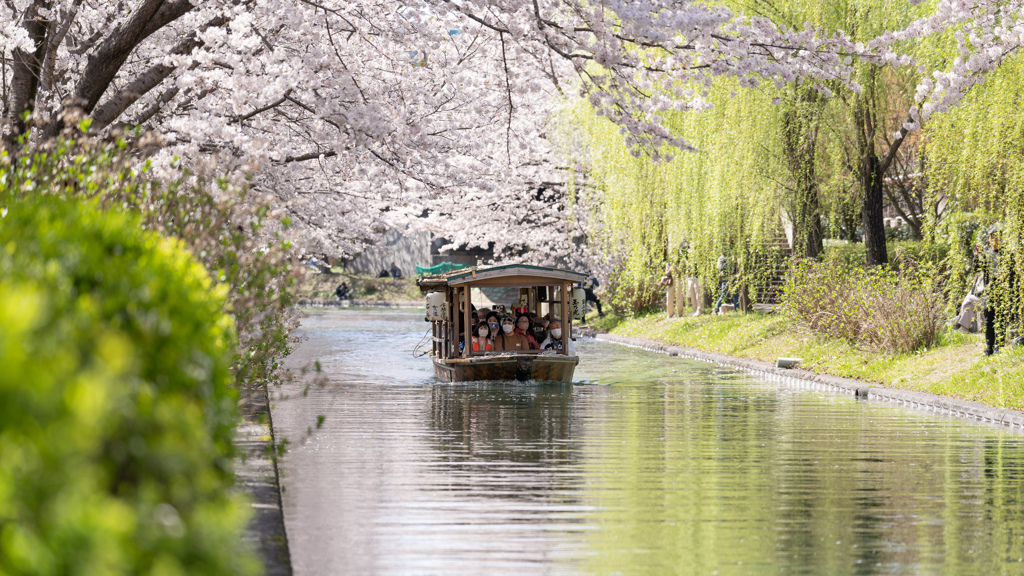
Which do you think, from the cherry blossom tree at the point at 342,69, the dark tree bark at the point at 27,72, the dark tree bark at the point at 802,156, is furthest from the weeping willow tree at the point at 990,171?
the dark tree bark at the point at 27,72

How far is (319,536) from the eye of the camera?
645cm

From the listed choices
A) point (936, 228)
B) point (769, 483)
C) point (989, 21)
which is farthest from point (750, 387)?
point (769, 483)

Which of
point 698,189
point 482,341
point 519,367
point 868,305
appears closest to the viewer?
point 868,305

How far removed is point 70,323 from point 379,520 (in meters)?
4.80

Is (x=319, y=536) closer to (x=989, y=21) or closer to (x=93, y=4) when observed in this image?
(x=93, y=4)

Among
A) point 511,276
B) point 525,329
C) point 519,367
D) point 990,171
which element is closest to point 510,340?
point 525,329

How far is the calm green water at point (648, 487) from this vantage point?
6.14m

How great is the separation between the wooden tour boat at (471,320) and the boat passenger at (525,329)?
0.64 m

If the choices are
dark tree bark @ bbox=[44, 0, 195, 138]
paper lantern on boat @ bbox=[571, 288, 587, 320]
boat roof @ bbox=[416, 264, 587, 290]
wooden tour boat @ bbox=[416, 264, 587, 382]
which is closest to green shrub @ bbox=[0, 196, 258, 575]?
dark tree bark @ bbox=[44, 0, 195, 138]

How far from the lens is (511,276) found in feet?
66.3

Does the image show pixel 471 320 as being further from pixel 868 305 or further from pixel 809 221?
pixel 868 305

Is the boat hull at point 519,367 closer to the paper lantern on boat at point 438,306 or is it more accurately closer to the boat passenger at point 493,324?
the boat passenger at point 493,324

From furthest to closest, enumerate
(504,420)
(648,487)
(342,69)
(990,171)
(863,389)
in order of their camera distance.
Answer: (863,389), (990,171), (504,420), (342,69), (648,487)

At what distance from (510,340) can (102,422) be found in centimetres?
1874
